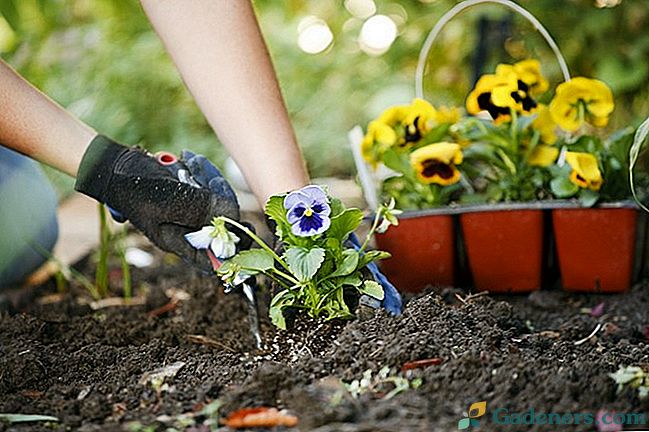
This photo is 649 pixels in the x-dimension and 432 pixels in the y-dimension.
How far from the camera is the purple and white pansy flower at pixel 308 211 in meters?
1.34

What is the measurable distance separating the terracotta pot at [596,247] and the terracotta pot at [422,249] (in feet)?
0.75

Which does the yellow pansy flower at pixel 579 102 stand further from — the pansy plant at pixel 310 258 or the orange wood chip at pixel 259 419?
the orange wood chip at pixel 259 419

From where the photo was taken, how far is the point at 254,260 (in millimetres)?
1400

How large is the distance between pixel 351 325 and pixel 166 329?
1.61ft

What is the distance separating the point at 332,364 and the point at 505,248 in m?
0.75

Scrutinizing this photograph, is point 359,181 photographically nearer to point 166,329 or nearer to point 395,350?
point 166,329

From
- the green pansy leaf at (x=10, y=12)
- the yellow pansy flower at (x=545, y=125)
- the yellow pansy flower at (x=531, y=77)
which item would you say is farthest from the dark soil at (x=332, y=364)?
the green pansy leaf at (x=10, y=12)

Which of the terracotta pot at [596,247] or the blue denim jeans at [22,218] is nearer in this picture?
the terracotta pot at [596,247]

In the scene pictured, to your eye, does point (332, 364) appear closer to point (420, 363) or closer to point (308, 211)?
point (420, 363)

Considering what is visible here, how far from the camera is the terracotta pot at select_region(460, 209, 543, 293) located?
6.12 ft

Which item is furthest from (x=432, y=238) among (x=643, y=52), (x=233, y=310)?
(x=643, y=52)

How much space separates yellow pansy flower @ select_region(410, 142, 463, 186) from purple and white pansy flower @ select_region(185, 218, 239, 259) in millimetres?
535

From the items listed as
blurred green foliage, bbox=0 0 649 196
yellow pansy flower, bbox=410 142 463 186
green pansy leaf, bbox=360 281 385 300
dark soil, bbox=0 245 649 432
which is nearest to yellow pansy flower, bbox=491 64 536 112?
yellow pansy flower, bbox=410 142 463 186

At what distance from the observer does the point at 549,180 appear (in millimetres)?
1932
